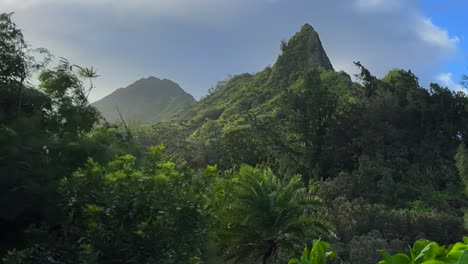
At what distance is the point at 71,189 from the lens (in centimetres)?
1049

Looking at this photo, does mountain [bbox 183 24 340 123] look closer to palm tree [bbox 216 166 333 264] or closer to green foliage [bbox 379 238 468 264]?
palm tree [bbox 216 166 333 264]

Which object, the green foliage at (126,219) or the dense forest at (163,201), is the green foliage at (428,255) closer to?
the dense forest at (163,201)

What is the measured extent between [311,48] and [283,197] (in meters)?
53.5

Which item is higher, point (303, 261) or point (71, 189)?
point (71, 189)

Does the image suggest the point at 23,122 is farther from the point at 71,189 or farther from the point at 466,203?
the point at 466,203

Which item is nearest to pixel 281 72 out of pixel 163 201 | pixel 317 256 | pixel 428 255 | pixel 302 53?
pixel 302 53

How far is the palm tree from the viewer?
1506 centimetres

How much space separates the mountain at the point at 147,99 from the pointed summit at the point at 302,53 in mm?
62424

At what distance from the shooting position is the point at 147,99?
140m

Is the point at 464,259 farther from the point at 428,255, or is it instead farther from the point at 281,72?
the point at 281,72

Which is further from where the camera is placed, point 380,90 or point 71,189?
point 380,90

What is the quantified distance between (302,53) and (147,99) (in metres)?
80.7

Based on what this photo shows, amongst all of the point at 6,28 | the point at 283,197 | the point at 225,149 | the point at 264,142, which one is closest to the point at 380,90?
the point at 264,142

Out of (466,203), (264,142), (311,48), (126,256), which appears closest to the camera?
(126,256)
